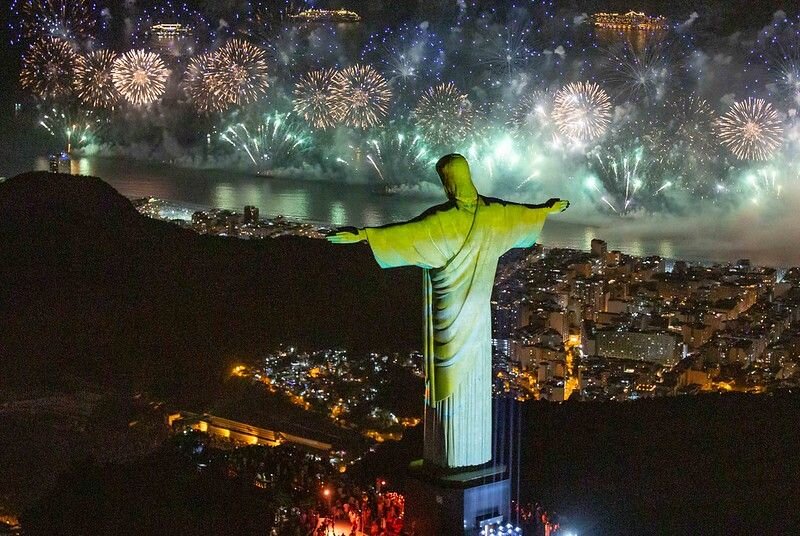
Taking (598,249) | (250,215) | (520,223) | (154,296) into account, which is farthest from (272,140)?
(520,223)

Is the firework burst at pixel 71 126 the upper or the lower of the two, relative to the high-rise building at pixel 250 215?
upper

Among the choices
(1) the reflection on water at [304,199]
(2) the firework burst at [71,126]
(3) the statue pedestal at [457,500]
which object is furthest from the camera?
(2) the firework burst at [71,126]

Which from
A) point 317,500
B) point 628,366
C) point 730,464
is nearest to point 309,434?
point 317,500

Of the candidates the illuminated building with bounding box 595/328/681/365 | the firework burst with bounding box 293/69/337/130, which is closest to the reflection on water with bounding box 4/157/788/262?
the firework burst with bounding box 293/69/337/130

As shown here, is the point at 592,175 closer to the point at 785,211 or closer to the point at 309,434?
the point at 785,211

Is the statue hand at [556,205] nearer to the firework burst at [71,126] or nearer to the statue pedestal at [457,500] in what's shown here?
the statue pedestal at [457,500]

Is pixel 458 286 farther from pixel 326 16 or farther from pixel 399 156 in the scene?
pixel 326 16

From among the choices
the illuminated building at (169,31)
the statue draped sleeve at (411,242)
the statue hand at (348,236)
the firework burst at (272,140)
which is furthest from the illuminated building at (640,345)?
the illuminated building at (169,31)
